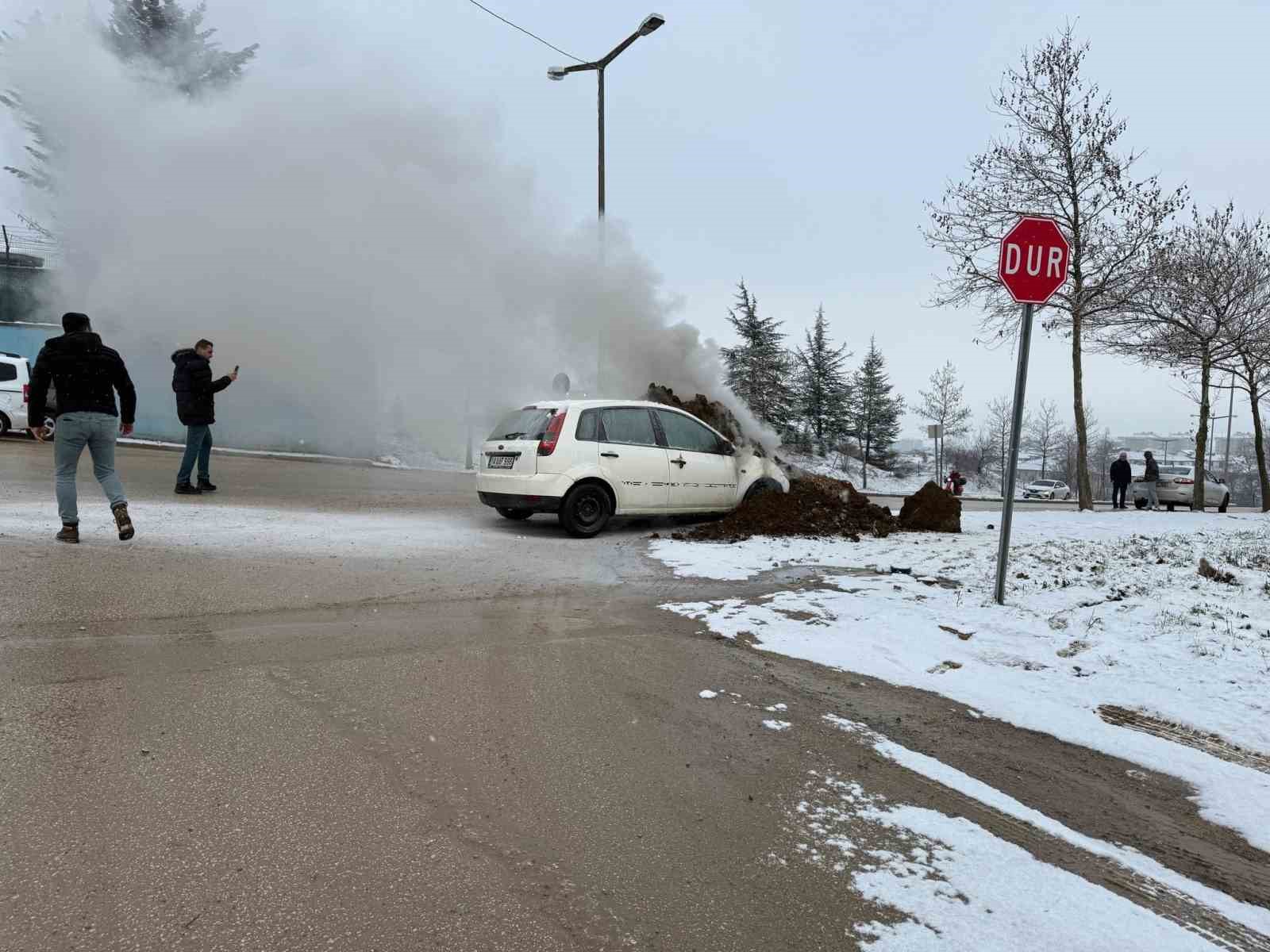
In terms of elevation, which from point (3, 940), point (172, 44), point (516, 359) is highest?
point (172, 44)

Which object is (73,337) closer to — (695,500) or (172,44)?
(695,500)

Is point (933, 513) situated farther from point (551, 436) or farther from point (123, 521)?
point (123, 521)

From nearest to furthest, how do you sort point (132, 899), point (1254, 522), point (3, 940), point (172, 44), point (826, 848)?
point (3, 940) → point (132, 899) → point (826, 848) → point (1254, 522) → point (172, 44)

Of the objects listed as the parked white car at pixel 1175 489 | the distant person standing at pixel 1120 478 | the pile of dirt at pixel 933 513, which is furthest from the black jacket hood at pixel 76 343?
the parked white car at pixel 1175 489

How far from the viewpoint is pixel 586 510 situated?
8367 mm

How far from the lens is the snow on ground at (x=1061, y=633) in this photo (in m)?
3.42

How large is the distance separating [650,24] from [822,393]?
112 feet

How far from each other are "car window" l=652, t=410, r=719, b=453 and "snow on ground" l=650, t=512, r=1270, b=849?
170cm

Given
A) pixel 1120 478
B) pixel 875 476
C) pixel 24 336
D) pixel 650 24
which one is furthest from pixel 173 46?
pixel 875 476

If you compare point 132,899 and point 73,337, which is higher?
point 73,337

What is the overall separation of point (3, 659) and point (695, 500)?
22.2ft

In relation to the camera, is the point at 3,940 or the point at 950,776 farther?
the point at 950,776

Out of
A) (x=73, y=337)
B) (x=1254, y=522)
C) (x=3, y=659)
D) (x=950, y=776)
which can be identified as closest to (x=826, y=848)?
(x=950, y=776)

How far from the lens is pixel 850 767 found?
9.92 feet
